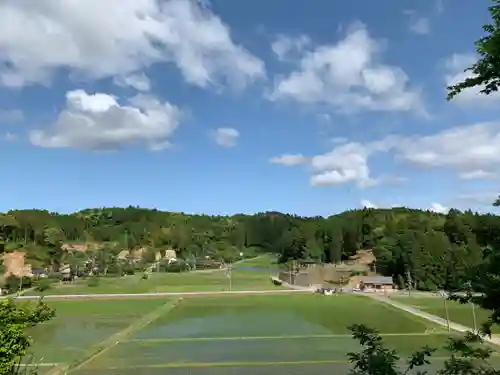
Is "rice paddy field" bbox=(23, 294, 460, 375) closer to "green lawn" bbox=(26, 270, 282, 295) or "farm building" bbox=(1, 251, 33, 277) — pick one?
"green lawn" bbox=(26, 270, 282, 295)

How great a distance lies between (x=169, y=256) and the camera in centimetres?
13362

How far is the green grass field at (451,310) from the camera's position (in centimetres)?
4716

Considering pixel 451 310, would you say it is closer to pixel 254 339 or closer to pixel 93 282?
pixel 254 339

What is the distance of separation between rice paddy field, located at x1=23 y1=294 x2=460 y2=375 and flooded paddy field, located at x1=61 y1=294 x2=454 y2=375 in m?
0.06

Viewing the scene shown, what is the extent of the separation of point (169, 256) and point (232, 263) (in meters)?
18.7

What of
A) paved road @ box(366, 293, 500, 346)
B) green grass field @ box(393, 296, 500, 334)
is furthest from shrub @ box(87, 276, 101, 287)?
green grass field @ box(393, 296, 500, 334)

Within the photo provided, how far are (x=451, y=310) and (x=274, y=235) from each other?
5063 inches

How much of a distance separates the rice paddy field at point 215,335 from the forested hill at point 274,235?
21309mm

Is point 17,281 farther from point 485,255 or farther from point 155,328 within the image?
point 485,255

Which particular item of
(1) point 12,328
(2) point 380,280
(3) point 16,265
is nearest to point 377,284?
(2) point 380,280

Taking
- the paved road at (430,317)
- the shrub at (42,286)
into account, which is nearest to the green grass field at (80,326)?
the shrub at (42,286)

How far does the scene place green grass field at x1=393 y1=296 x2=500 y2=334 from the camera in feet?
155

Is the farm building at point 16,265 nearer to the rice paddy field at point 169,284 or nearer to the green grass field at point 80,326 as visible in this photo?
the rice paddy field at point 169,284

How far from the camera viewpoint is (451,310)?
2232 inches
